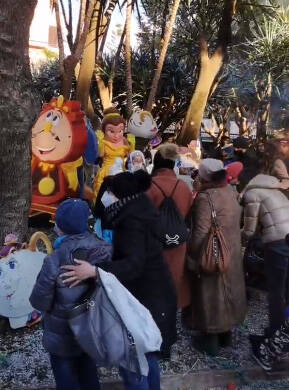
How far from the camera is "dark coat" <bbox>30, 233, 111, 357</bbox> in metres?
2.51

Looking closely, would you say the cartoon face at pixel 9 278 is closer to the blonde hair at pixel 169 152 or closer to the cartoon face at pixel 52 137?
the blonde hair at pixel 169 152

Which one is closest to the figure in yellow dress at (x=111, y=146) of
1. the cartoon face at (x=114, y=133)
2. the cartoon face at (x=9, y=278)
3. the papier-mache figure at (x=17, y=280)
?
the cartoon face at (x=114, y=133)

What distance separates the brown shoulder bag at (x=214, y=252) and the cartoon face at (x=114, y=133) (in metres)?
2.44

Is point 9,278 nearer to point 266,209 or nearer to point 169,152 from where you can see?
point 169,152

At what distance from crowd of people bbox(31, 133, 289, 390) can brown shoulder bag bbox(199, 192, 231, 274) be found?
0.4 inches

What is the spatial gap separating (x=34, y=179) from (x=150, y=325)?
3.99 metres

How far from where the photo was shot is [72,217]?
2.55 m

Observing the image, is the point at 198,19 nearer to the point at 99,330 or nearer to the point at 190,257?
the point at 190,257

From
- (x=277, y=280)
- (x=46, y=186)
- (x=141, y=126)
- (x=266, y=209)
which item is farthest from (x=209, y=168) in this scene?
(x=141, y=126)

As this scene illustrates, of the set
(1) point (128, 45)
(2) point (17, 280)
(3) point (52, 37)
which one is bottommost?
(2) point (17, 280)

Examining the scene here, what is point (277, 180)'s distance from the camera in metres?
3.78

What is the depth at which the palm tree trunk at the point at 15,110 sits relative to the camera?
11.5 feet

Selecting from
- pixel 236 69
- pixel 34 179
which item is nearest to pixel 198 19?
pixel 236 69

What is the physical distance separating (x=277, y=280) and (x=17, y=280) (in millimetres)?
1921
